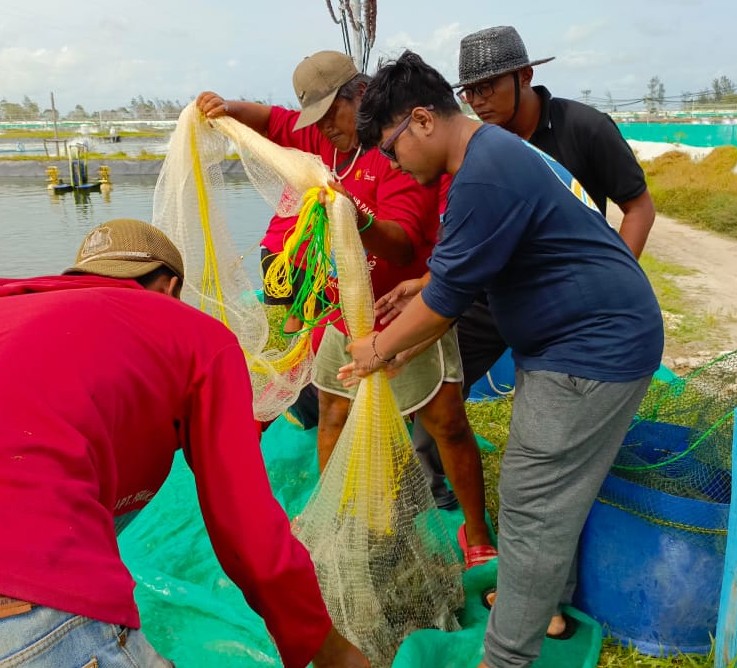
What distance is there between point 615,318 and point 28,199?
91.2ft

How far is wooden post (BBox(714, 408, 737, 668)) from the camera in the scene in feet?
→ 5.76

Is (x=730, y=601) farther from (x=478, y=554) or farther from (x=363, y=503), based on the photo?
(x=363, y=503)

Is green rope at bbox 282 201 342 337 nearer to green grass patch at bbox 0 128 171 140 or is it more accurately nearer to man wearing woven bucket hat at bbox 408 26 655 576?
man wearing woven bucket hat at bbox 408 26 655 576

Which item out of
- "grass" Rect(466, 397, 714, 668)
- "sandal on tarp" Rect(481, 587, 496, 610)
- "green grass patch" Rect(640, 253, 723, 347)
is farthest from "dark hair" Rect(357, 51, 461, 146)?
"green grass patch" Rect(640, 253, 723, 347)

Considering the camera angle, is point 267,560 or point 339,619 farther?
point 339,619

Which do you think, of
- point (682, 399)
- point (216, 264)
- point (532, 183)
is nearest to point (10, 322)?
point (532, 183)

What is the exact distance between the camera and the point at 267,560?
1189mm

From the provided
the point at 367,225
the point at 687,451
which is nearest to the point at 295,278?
the point at 367,225

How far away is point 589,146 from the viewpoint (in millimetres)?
2578

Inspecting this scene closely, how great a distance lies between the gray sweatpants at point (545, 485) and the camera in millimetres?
1747

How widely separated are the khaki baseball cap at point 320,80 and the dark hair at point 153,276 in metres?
1.14

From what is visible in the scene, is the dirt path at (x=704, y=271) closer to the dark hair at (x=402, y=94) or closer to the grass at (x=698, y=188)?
the grass at (x=698, y=188)

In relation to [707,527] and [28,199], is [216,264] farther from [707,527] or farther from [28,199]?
[28,199]

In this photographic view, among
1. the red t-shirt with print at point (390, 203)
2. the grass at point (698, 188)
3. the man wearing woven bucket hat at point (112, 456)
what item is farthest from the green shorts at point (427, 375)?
the grass at point (698, 188)
